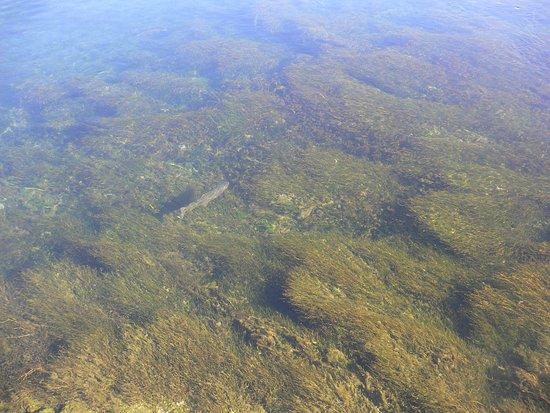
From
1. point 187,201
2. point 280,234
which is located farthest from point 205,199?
point 280,234

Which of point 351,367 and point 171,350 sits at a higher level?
point 351,367

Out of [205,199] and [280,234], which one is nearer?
[280,234]

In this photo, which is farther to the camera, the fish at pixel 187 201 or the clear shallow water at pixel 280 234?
the fish at pixel 187 201

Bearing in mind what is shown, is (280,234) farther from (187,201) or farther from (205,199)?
(187,201)

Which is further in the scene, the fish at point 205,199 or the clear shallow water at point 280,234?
the fish at point 205,199

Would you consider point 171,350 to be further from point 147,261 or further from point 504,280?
point 504,280

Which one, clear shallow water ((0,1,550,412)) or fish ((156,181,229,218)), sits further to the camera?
fish ((156,181,229,218))

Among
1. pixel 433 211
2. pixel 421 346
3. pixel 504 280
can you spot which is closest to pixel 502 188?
pixel 433 211

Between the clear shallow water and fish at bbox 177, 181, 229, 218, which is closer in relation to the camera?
the clear shallow water
